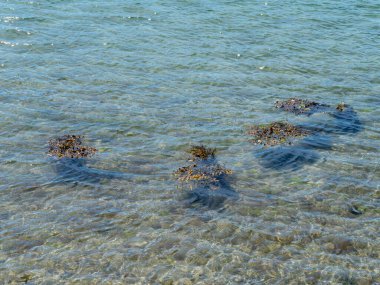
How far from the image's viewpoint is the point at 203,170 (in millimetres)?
16344

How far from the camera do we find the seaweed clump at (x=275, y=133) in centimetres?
1831

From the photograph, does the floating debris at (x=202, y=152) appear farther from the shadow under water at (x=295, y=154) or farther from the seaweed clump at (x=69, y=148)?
the seaweed clump at (x=69, y=148)

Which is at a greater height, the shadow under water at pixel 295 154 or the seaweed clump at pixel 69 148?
the seaweed clump at pixel 69 148

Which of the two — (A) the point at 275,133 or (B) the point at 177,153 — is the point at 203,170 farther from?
(A) the point at 275,133

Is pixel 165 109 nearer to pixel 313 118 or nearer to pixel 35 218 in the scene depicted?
pixel 313 118

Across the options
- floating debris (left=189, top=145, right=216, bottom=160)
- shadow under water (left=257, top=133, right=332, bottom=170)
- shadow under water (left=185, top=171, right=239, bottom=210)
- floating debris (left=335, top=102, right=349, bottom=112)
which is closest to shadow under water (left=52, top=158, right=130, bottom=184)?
shadow under water (left=185, top=171, right=239, bottom=210)

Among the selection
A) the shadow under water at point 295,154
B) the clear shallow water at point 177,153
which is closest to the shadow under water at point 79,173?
the clear shallow water at point 177,153

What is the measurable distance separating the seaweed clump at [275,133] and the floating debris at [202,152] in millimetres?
1885

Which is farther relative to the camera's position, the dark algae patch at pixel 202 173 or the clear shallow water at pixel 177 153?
the dark algae patch at pixel 202 173

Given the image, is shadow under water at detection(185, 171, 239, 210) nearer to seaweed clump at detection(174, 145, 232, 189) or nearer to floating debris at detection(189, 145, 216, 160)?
seaweed clump at detection(174, 145, 232, 189)

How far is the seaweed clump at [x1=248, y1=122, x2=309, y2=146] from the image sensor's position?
1831cm

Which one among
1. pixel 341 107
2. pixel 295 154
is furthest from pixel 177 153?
pixel 341 107

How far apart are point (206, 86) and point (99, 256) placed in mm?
12153

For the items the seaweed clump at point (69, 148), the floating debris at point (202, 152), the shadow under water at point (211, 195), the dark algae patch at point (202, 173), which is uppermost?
the seaweed clump at point (69, 148)
